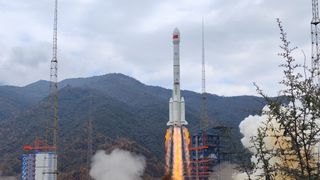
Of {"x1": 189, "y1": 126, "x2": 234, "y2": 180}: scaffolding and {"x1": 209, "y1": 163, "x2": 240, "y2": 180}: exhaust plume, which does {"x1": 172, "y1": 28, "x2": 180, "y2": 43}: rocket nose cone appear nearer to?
{"x1": 189, "y1": 126, "x2": 234, "y2": 180}: scaffolding

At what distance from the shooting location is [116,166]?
15862 cm

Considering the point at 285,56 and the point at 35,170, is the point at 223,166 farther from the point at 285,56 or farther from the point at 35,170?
the point at 285,56

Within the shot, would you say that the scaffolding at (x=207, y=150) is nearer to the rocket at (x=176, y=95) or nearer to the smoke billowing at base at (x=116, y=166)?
the smoke billowing at base at (x=116, y=166)

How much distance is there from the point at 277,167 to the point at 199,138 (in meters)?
160

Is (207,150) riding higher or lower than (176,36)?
lower

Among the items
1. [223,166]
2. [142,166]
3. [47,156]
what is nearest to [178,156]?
[47,156]

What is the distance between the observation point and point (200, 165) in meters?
167

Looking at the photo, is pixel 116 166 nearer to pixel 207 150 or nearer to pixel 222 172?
pixel 207 150

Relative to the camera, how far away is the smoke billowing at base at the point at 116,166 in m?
153

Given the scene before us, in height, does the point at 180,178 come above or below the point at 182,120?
below

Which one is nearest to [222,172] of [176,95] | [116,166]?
[116,166]

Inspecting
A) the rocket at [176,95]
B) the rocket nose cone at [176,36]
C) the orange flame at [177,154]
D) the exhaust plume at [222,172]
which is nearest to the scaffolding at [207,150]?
the exhaust plume at [222,172]

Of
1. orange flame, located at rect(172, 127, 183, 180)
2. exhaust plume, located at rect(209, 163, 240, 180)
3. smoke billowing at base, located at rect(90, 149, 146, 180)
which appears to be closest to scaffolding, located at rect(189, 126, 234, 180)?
exhaust plume, located at rect(209, 163, 240, 180)

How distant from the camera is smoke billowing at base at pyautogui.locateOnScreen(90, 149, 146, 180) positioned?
153m
